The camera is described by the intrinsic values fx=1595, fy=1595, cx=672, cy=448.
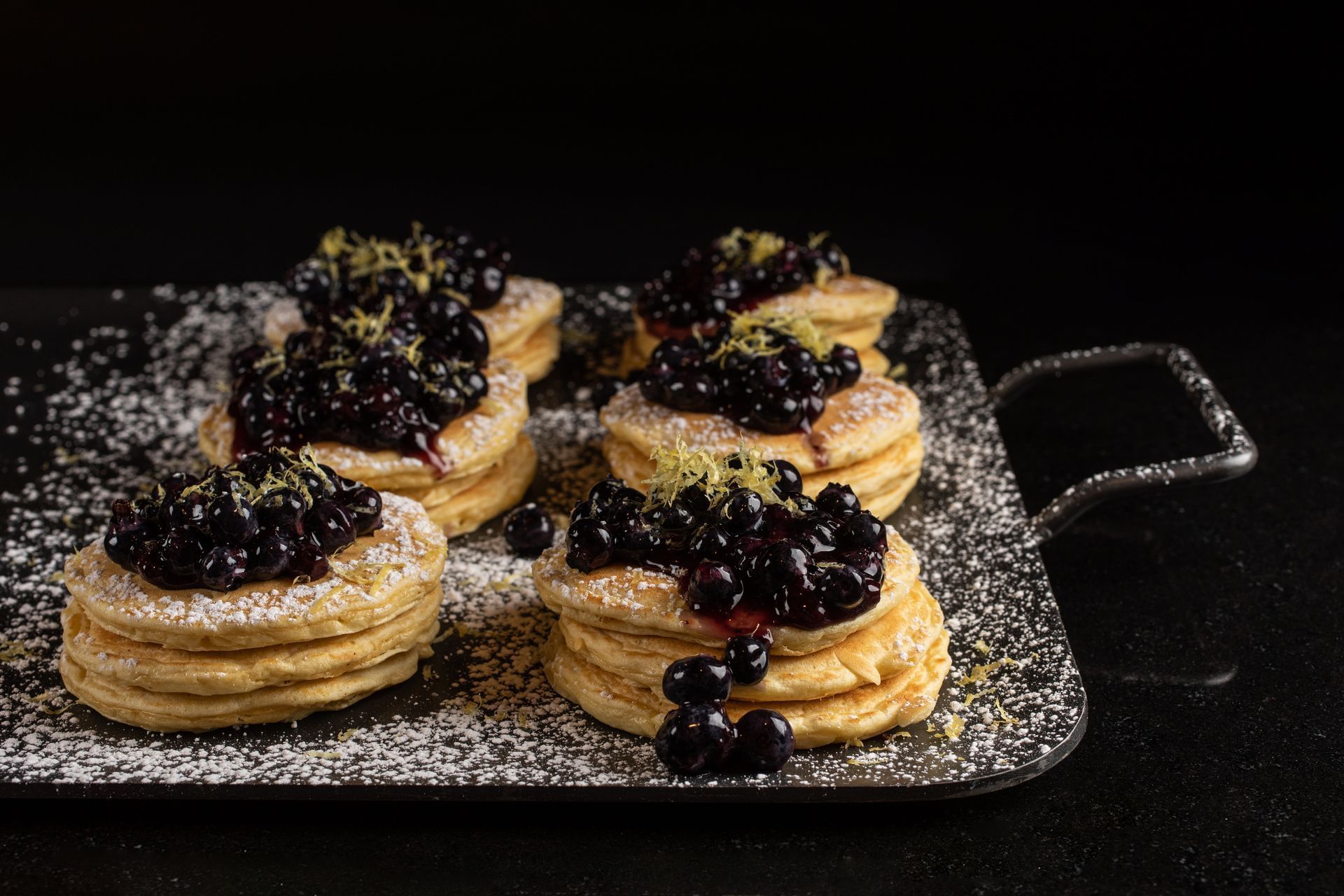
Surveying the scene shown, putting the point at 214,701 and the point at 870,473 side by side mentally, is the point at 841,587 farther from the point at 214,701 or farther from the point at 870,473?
the point at 214,701

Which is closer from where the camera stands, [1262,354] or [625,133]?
[1262,354]

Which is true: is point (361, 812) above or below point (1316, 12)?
below

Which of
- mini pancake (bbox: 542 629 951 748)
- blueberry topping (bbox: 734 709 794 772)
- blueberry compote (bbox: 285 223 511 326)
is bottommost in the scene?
mini pancake (bbox: 542 629 951 748)

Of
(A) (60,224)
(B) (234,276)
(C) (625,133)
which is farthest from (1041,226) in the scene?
(A) (60,224)

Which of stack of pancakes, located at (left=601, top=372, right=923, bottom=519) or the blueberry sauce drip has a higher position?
the blueberry sauce drip

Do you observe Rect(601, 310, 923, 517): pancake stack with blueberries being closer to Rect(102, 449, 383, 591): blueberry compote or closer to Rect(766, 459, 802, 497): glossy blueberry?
Rect(766, 459, 802, 497): glossy blueberry

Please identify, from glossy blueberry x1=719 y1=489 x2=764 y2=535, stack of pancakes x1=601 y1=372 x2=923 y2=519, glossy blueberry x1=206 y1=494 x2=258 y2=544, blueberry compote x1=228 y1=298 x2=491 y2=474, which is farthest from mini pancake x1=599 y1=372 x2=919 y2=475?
glossy blueberry x1=206 y1=494 x2=258 y2=544

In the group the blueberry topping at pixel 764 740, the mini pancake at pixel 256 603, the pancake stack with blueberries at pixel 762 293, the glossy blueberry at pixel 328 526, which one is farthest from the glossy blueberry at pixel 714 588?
the pancake stack with blueberries at pixel 762 293

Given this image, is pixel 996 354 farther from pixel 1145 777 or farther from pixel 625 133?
pixel 1145 777

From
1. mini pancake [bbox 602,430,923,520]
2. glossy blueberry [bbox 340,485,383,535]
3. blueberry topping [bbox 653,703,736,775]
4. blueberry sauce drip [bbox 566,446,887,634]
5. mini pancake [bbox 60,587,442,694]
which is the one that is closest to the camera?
blueberry topping [bbox 653,703,736,775]
